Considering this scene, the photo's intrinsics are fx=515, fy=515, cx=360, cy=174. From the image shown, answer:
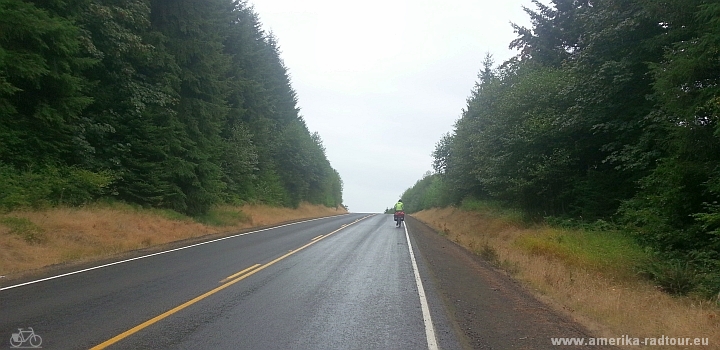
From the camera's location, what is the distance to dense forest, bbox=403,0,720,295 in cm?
1288

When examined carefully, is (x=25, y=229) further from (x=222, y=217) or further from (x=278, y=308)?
(x=222, y=217)

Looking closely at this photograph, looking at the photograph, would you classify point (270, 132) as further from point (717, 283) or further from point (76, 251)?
point (717, 283)

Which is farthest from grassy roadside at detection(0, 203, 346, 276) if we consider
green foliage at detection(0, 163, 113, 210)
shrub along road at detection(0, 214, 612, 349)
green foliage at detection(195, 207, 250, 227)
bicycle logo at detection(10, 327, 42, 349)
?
bicycle logo at detection(10, 327, 42, 349)

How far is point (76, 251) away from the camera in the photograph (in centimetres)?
1493

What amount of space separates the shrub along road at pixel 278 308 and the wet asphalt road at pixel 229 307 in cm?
2

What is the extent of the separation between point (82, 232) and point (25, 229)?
234 cm

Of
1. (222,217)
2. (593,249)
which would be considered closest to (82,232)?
(222,217)

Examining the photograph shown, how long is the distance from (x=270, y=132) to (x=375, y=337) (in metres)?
46.3

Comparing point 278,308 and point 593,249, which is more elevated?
point 593,249

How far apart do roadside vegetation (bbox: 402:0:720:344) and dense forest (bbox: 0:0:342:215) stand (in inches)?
583

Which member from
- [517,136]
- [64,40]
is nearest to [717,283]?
[517,136]

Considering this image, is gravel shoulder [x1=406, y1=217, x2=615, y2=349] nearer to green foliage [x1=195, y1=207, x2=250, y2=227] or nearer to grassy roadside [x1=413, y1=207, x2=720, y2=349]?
grassy roadside [x1=413, y1=207, x2=720, y2=349]

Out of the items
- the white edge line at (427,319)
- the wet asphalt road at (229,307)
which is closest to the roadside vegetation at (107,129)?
the wet asphalt road at (229,307)

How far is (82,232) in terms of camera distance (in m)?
16.7
